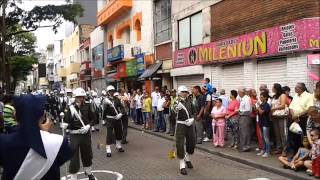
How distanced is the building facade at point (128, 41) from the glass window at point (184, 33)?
354cm

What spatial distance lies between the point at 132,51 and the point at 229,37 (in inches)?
549

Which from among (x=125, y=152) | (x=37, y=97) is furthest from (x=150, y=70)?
(x=37, y=97)

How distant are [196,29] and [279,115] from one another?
10.6 metres

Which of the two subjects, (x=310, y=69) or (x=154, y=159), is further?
(x=310, y=69)

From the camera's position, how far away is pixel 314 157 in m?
9.02

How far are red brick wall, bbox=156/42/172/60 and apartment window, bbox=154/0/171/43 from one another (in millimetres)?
385

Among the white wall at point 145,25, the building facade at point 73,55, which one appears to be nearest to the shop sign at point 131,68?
the white wall at point 145,25

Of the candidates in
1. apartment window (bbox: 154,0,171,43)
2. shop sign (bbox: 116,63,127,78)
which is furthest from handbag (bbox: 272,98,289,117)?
shop sign (bbox: 116,63,127,78)

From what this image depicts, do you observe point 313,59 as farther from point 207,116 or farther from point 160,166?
point 160,166

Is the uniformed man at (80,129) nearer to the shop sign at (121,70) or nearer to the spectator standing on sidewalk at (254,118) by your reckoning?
the spectator standing on sidewalk at (254,118)

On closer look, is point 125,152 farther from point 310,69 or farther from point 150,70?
point 150,70

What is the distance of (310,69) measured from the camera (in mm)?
13305

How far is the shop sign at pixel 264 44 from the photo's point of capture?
1320cm

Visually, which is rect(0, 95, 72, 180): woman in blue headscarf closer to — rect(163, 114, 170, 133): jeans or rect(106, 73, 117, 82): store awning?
rect(163, 114, 170, 133): jeans
